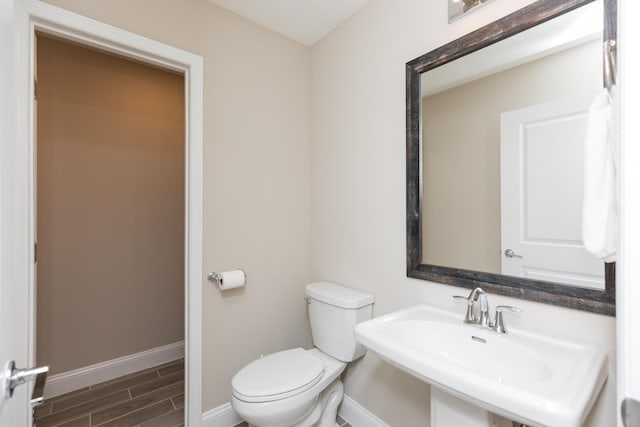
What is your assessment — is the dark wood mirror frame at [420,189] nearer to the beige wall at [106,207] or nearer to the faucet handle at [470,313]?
the faucet handle at [470,313]

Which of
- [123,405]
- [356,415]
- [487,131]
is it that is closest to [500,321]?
[487,131]

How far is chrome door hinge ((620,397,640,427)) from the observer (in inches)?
18.7

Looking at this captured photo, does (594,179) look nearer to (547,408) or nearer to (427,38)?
(547,408)

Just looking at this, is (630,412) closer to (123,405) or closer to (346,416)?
(346,416)

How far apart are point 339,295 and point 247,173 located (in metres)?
0.92

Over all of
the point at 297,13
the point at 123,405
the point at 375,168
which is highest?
the point at 297,13

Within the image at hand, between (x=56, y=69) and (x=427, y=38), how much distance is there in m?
2.40

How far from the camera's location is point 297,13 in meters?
1.76

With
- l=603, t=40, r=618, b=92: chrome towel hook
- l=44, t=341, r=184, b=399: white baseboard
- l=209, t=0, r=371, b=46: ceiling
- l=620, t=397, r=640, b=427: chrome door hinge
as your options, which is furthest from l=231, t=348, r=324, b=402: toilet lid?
l=209, t=0, r=371, b=46: ceiling

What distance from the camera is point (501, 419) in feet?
3.47

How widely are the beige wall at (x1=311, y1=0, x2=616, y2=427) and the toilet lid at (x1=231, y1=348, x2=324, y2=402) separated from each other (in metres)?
0.38

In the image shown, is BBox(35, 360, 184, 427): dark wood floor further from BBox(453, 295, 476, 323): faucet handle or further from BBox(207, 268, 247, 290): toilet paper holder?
BBox(453, 295, 476, 323): faucet handle

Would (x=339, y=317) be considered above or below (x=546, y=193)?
below

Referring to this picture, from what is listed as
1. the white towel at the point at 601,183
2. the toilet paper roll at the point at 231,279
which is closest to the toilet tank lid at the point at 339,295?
the toilet paper roll at the point at 231,279
